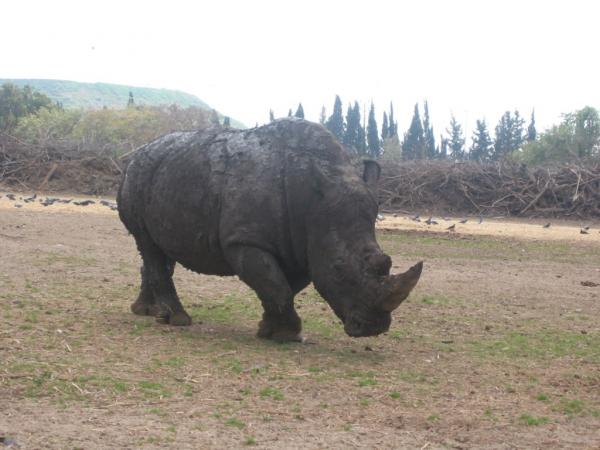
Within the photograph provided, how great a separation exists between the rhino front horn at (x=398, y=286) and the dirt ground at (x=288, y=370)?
1.89ft

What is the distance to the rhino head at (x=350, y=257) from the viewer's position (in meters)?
8.12

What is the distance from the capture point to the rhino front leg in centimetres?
873

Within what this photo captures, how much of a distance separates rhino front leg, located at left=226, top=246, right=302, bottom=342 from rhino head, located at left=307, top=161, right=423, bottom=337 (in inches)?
13.8

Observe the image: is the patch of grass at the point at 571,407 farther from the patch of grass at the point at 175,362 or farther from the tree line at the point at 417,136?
the tree line at the point at 417,136

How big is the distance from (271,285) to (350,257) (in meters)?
0.88

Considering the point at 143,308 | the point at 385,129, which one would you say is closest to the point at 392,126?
the point at 385,129

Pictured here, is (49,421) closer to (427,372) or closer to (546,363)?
(427,372)

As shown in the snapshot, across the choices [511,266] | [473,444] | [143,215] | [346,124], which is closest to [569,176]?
[511,266]

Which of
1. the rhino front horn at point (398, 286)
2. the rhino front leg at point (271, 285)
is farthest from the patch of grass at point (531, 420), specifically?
the rhino front leg at point (271, 285)

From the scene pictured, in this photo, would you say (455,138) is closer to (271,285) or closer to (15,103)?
(15,103)

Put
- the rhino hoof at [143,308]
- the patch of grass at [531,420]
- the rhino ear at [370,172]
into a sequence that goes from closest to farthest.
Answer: the patch of grass at [531,420] → the rhino ear at [370,172] → the rhino hoof at [143,308]

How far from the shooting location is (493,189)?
3578 cm

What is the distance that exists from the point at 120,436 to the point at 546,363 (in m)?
4.54

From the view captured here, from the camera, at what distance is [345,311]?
8336 millimetres
